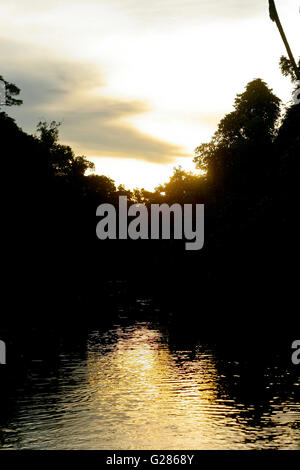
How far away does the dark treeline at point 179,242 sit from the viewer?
150 feet

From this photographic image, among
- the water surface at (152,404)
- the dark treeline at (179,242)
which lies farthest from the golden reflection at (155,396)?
the dark treeline at (179,242)

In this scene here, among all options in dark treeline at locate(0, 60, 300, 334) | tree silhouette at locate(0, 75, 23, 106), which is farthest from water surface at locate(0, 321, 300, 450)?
tree silhouette at locate(0, 75, 23, 106)

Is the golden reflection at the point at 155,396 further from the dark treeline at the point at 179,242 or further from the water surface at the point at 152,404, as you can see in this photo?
the dark treeline at the point at 179,242

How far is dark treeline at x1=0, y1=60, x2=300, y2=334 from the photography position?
45781 mm

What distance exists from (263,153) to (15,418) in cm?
5998

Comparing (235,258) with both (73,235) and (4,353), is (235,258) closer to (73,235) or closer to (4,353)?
(4,353)

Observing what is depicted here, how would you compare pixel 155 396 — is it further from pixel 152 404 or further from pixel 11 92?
pixel 11 92

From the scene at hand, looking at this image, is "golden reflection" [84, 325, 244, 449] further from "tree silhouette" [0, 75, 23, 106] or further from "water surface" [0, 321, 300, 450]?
"tree silhouette" [0, 75, 23, 106]

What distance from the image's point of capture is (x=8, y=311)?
169 feet

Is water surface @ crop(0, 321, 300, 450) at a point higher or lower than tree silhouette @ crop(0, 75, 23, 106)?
lower

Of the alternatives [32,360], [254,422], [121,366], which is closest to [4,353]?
[32,360]

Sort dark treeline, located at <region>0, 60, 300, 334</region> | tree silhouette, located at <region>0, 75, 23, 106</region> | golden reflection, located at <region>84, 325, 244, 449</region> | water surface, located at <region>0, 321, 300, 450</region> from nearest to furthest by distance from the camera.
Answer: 1. water surface, located at <region>0, 321, 300, 450</region>
2. golden reflection, located at <region>84, 325, 244, 449</region>
3. dark treeline, located at <region>0, 60, 300, 334</region>
4. tree silhouette, located at <region>0, 75, 23, 106</region>
